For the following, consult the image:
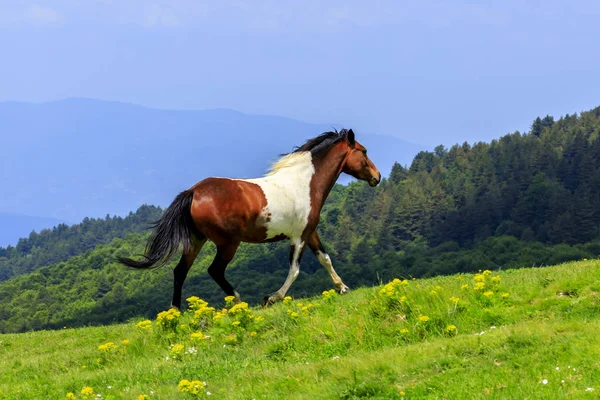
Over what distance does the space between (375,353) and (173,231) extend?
228 inches

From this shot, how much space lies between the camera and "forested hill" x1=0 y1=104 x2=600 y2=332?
116062 mm

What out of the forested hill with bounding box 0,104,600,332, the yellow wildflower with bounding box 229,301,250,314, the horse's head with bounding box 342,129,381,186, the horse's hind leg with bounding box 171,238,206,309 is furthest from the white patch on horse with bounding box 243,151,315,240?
the forested hill with bounding box 0,104,600,332

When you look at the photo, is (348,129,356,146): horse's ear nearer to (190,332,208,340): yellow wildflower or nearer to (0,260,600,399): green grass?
(0,260,600,399): green grass

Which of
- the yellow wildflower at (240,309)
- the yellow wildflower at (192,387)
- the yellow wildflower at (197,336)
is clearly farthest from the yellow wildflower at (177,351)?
the yellow wildflower at (192,387)

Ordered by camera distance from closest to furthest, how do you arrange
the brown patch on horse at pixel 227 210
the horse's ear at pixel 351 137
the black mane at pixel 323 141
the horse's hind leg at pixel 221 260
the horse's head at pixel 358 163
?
the brown patch on horse at pixel 227 210
the horse's hind leg at pixel 221 260
the black mane at pixel 323 141
the horse's ear at pixel 351 137
the horse's head at pixel 358 163

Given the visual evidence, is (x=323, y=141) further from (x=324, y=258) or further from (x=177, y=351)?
(x=177, y=351)

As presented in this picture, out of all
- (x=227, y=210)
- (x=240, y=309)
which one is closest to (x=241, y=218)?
(x=227, y=210)

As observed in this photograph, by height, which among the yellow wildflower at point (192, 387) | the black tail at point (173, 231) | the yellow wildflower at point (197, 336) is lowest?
the yellow wildflower at point (192, 387)

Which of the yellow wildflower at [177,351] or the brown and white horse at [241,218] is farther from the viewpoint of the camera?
the brown and white horse at [241,218]

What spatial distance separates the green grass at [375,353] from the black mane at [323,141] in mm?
3564

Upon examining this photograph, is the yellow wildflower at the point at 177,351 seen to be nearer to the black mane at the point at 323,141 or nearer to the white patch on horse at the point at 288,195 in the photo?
the white patch on horse at the point at 288,195

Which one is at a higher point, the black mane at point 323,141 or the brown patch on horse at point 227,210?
the black mane at point 323,141

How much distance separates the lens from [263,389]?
8.48 metres

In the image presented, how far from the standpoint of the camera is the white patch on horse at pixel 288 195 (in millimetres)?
14297
